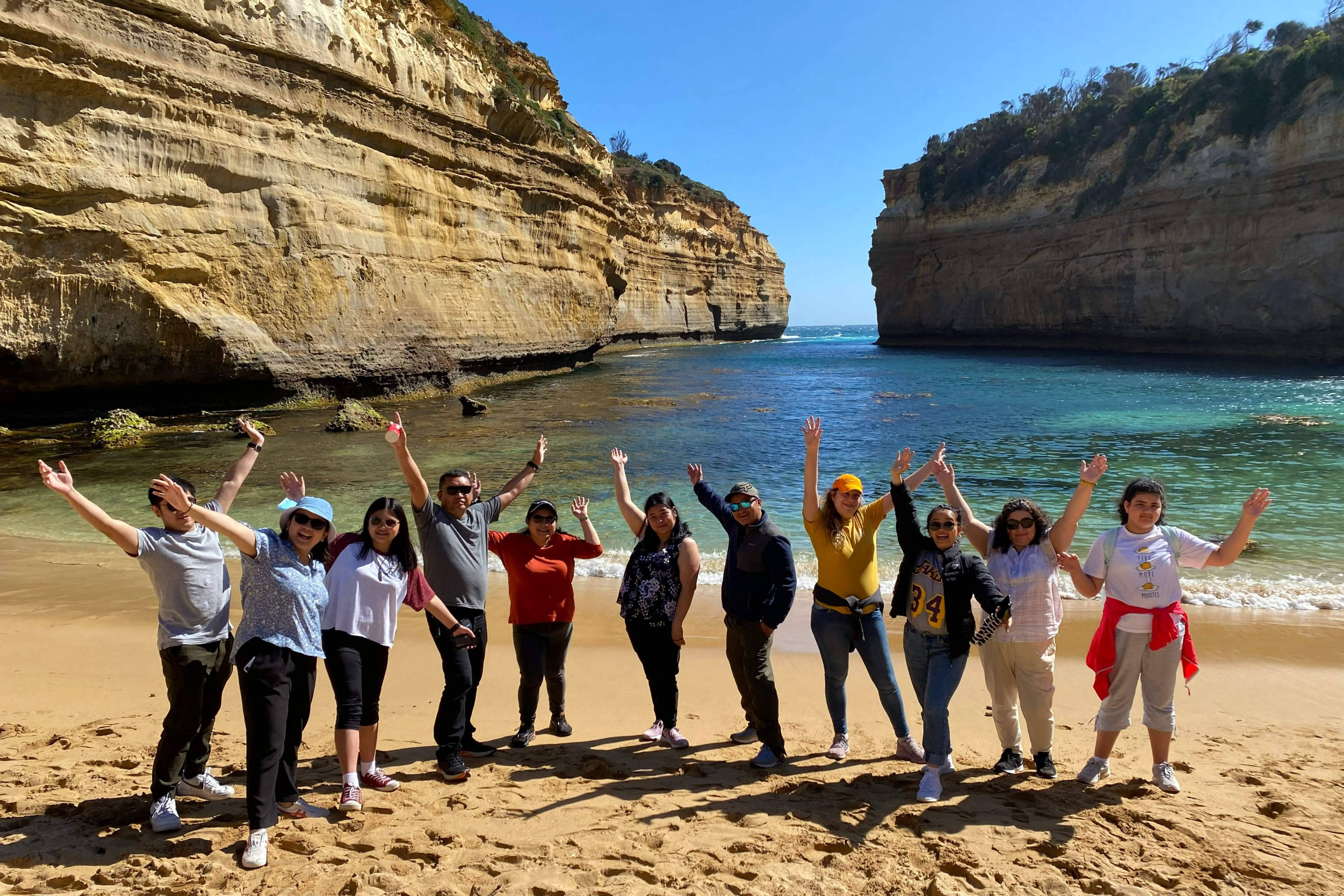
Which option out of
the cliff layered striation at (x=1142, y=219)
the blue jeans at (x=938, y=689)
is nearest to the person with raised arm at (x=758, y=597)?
the blue jeans at (x=938, y=689)

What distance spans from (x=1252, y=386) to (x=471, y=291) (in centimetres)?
2732

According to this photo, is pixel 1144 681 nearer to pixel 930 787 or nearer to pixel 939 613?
pixel 939 613

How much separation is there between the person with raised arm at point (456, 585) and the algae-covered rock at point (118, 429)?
14.9 metres

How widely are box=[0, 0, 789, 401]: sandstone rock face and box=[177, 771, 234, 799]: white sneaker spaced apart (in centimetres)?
1599

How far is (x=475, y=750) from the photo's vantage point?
13.1 ft

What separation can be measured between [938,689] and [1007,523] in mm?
897

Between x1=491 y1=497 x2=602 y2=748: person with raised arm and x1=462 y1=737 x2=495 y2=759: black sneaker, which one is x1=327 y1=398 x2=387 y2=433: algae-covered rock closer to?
x1=491 y1=497 x2=602 y2=748: person with raised arm

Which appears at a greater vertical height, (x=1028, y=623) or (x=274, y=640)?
(x=274, y=640)

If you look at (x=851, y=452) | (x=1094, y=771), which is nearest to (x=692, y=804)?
(x=1094, y=771)

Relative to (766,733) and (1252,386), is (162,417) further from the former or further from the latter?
(1252,386)

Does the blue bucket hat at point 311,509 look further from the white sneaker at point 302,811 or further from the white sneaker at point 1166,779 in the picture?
the white sneaker at point 1166,779

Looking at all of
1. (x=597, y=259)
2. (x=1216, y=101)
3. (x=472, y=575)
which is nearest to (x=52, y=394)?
(x=472, y=575)

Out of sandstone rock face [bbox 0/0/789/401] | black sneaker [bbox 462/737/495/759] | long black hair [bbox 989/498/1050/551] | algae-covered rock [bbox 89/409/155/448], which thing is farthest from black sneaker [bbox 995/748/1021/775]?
sandstone rock face [bbox 0/0/789/401]

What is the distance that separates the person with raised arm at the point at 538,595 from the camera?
13.2 ft
